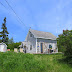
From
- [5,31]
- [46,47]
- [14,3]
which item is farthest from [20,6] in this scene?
[5,31]

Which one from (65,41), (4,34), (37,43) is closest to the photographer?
(65,41)

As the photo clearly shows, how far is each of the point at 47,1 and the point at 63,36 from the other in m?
4.24

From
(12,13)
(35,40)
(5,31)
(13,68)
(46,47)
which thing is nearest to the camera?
(13,68)

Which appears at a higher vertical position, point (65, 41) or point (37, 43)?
point (37, 43)

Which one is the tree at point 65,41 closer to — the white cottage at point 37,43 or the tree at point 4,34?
the white cottage at point 37,43

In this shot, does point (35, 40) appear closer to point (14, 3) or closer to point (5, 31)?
point (14, 3)

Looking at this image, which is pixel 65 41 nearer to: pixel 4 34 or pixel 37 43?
pixel 37 43

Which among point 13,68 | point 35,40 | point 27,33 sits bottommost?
point 13,68

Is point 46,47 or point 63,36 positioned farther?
point 46,47

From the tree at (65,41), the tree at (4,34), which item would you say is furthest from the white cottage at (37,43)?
the tree at (4,34)

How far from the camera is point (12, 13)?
33.7 feet

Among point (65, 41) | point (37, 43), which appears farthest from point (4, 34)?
point (65, 41)

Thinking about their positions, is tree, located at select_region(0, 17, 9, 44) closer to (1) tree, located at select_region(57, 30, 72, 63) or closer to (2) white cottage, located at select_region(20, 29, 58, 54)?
(2) white cottage, located at select_region(20, 29, 58, 54)

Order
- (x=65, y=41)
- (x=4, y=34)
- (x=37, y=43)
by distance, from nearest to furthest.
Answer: (x=65, y=41) → (x=37, y=43) → (x=4, y=34)
